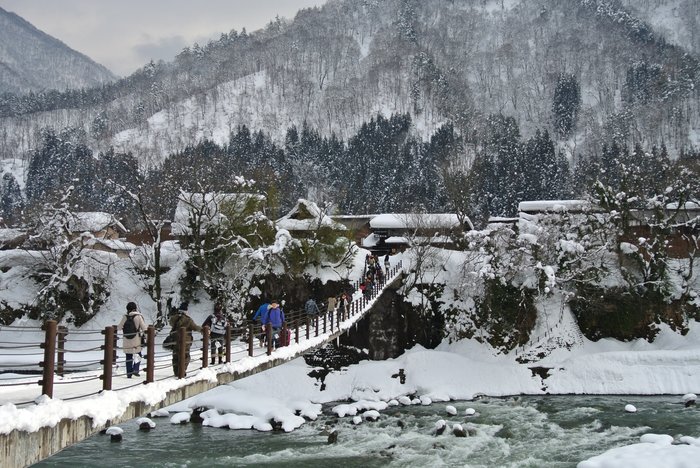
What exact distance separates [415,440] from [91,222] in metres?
31.5

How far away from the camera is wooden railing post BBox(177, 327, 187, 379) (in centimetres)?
1008

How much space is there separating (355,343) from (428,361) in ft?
14.2

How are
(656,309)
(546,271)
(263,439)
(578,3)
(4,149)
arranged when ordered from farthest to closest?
1. (578,3)
2. (4,149)
3. (656,309)
4. (546,271)
5. (263,439)

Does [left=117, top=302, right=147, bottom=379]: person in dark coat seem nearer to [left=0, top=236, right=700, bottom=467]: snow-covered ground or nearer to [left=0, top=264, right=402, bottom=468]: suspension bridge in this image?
[left=0, top=264, right=402, bottom=468]: suspension bridge

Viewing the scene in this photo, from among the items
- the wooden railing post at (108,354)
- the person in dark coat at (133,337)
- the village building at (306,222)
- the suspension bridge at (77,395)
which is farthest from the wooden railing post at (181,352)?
the village building at (306,222)

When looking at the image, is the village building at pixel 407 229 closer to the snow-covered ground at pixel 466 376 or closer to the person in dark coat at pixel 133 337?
the snow-covered ground at pixel 466 376

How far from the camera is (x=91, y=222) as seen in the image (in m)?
41.6

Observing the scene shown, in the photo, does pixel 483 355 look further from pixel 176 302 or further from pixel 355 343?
pixel 176 302

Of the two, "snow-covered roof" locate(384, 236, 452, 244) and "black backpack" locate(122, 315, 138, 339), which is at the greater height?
"snow-covered roof" locate(384, 236, 452, 244)

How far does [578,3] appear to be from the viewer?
164 m

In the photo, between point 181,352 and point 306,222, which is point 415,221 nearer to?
point 306,222

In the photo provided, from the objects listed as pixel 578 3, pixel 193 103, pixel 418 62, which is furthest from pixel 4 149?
pixel 578 3

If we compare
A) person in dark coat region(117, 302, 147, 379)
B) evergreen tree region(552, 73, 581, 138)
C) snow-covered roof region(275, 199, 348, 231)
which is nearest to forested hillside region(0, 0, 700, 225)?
evergreen tree region(552, 73, 581, 138)

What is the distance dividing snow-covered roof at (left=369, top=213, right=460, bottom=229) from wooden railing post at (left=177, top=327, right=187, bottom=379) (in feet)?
98.2
